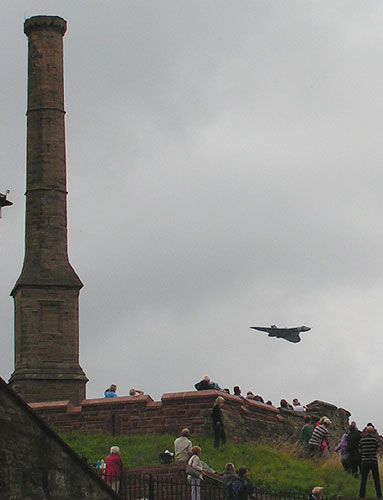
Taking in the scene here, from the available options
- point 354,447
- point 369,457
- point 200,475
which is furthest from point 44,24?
point 200,475

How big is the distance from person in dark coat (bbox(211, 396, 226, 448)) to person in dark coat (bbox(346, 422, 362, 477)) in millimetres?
4024

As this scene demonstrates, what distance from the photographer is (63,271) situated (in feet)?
158

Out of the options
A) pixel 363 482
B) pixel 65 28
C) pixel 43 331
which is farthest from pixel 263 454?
pixel 65 28

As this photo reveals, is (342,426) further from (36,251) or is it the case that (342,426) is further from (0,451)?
(0,451)

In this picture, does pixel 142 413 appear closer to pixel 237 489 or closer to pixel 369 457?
pixel 369 457

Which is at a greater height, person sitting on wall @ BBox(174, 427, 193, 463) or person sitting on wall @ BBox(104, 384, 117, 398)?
person sitting on wall @ BBox(104, 384, 117, 398)

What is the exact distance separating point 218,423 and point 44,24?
1949 centimetres

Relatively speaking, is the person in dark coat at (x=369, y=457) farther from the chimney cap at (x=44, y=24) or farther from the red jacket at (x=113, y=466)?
the chimney cap at (x=44, y=24)

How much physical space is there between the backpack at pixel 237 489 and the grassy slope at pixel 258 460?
4867 mm

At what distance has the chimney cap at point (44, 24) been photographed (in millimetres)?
50000

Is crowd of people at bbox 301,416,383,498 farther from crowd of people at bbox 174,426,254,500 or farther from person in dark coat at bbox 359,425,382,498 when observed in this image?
crowd of people at bbox 174,426,254,500

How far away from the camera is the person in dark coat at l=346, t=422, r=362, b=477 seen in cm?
3159

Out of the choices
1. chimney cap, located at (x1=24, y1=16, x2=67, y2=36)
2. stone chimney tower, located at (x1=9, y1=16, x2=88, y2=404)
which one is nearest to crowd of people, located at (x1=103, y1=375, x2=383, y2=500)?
stone chimney tower, located at (x1=9, y1=16, x2=88, y2=404)

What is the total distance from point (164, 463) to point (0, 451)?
11939mm
